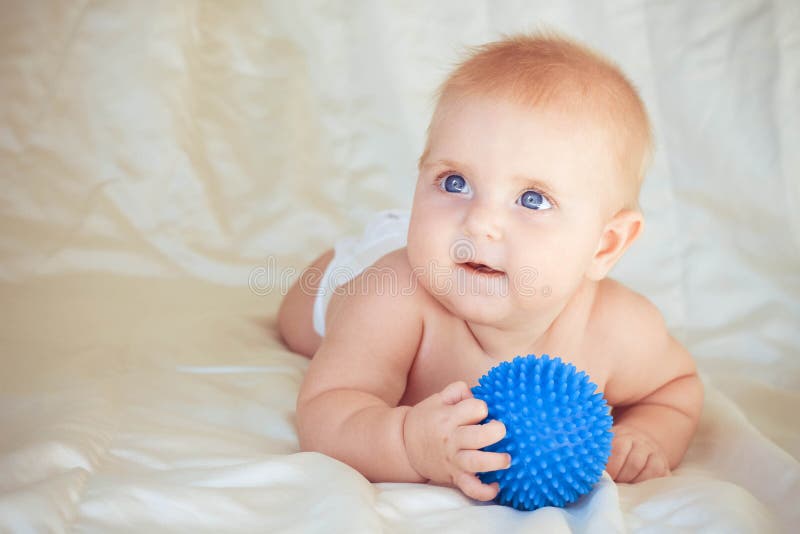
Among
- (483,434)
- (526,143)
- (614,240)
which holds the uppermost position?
(526,143)

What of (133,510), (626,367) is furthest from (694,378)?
(133,510)

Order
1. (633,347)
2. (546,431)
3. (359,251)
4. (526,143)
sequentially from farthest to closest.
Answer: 1. (359,251)
2. (633,347)
3. (526,143)
4. (546,431)

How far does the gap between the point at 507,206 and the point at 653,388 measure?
1.31 ft

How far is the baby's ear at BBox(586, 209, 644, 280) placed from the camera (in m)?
1.02

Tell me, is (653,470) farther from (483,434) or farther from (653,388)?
(483,434)

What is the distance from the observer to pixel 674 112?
5.56ft

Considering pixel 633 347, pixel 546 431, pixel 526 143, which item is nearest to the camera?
pixel 546 431

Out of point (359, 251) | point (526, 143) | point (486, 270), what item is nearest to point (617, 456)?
point (486, 270)

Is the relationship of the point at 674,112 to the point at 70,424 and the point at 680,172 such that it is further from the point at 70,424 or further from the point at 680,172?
the point at 70,424

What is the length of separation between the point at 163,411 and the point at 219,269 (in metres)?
0.57

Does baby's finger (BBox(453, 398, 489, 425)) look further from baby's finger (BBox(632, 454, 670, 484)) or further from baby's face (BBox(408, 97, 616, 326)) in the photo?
baby's finger (BBox(632, 454, 670, 484))

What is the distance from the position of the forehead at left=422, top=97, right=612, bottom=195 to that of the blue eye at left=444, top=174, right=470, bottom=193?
0.02 m

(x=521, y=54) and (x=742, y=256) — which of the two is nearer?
(x=521, y=54)

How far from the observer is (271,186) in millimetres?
1741
